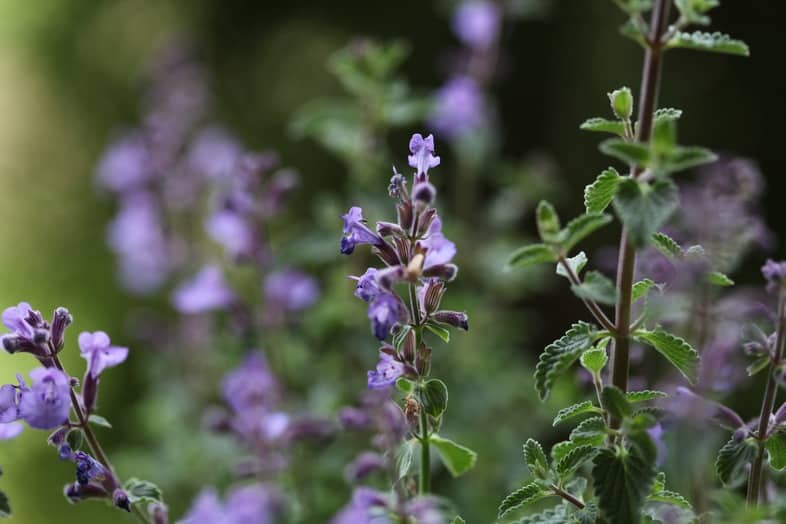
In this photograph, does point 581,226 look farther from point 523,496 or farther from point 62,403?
point 62,403

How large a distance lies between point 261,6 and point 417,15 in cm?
61

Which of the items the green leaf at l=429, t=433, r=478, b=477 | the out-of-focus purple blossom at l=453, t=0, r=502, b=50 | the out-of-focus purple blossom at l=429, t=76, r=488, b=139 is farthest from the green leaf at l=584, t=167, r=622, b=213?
the out-of-focus purple blossom at l=453, t=0, r=502, b=50

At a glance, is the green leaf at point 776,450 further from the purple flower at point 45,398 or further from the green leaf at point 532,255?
the purple flower at point 45,398

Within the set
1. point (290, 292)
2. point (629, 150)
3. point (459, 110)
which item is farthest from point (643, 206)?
point (459, 110)

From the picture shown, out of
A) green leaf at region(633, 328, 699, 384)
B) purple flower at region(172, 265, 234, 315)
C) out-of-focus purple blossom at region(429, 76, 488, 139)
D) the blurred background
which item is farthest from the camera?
out-of-focus purple blossom at region(429, 76, 488, 139)

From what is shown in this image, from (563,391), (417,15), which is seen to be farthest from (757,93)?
(563,391)

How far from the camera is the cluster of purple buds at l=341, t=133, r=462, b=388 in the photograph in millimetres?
697

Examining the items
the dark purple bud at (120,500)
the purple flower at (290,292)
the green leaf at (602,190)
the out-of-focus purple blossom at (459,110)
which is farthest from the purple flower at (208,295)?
the green leaf at (602,190)

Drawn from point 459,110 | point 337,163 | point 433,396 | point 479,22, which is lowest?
point 433,396

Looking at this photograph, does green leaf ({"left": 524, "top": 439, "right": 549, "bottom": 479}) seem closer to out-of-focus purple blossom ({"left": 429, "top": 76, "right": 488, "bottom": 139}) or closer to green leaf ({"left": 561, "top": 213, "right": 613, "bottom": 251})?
green leaf ({"left": 561, "top": 213, "right": 613, "bottom": 251})

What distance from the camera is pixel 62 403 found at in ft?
2.29

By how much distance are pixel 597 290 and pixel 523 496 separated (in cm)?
19

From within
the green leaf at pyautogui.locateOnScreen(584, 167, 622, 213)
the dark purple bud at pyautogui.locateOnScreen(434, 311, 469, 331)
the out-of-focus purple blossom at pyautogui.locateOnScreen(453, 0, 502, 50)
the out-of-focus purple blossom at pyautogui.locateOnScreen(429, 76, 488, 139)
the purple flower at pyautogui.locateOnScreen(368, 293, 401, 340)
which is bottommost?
the purple flower at pyautogui.locateOnScreen(368, 293, 401, 340)

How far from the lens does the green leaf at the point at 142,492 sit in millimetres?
750
